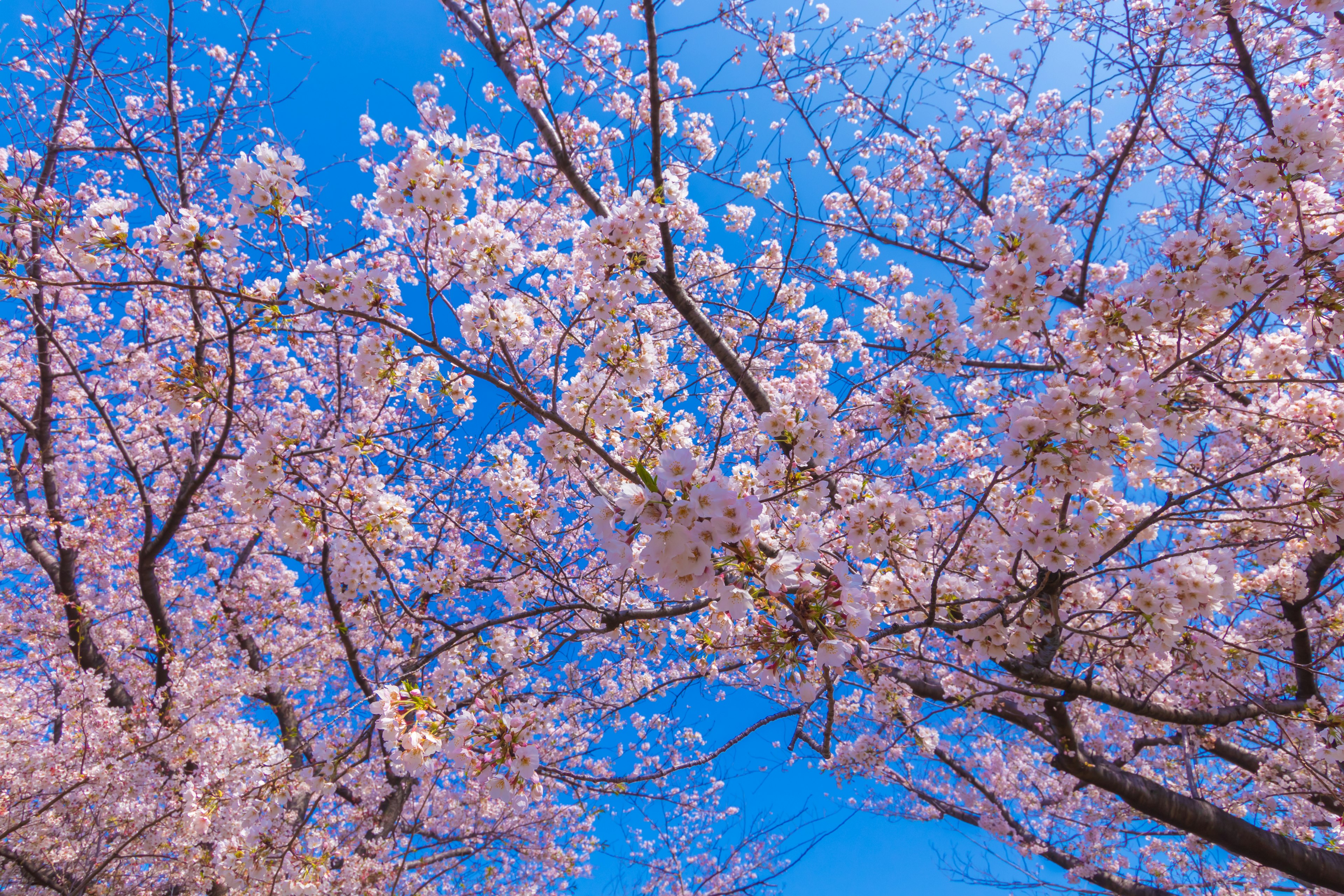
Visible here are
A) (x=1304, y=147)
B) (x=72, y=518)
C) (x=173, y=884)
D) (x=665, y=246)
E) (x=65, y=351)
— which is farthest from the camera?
(x=72, y=518)

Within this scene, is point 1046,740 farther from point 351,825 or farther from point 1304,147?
point 351,825

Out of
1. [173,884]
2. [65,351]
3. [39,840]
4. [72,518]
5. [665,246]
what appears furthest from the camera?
[72,518]

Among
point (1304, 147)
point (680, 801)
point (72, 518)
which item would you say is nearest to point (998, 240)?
point (1304, 147)

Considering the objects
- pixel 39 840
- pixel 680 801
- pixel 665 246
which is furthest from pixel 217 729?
pixel 665 246

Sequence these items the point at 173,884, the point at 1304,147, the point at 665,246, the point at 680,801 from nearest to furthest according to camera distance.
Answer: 1. the point at 1304,147
2. the point at 665,246
3. the point at 173,884
4. the point at 680,801

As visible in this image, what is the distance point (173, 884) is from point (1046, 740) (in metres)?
8.52

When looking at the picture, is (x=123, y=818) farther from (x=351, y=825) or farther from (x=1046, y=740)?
(x=1046, y=740)

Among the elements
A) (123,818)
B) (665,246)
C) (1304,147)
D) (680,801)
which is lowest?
(123,818)

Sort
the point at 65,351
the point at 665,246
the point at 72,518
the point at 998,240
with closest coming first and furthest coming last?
1. the point at 998,240
2. the point at 65,351
3. the point at 665,246
4. the point at 72,518

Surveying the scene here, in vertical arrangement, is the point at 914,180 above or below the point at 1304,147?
above

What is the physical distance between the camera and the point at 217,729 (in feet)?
19.2

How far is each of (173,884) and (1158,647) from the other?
8877 mm

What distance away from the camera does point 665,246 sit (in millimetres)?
4668

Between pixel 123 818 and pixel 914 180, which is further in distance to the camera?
pixel 914 180
